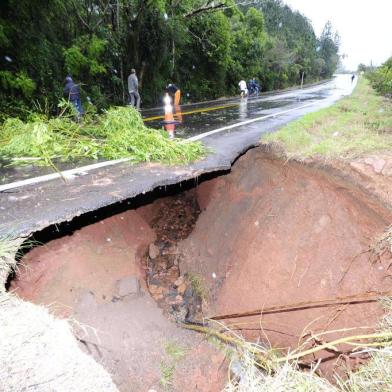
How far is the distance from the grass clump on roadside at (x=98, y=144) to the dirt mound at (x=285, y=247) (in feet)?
4.29

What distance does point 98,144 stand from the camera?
590 centimetres

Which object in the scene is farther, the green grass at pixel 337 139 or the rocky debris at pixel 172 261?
the rocky debris at pixel 172 261

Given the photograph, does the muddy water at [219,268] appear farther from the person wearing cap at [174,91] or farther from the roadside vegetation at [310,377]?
the person wearing cap at [174,91]

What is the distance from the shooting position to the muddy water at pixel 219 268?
3.99 metres

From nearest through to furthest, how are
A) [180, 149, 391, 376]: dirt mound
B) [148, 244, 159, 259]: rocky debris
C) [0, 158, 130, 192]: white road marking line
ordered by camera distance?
[180, 149, 391, 376]: dirt mound → [0, 158, 130, 192]: white road marking line → [148, 244, 159, 259]: rocky debris

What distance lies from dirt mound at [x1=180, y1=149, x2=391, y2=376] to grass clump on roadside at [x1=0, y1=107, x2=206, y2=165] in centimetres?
131

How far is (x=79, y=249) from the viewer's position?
178 inches

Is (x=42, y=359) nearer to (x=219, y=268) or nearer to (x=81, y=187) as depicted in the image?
(x=81, y=187)

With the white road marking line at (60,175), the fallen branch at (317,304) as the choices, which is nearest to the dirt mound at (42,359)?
the white road marking line at (60,175)

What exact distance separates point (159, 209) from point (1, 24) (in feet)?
24.7

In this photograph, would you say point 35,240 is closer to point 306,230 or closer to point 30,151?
point 30,151

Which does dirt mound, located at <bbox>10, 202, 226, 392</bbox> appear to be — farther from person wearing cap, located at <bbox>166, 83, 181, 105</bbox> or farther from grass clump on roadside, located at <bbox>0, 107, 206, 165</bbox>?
person wearing cap, located at <bbox>166, 83, 181, 105</bbox>

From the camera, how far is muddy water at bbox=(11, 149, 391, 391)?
399 centimetres

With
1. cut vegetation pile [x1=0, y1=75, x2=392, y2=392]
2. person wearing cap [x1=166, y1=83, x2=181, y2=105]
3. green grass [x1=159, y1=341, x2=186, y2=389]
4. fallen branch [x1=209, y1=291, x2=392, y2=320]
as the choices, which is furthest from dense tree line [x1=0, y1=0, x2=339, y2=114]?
fallen branch [x1=209, y1=291, x2=392, y2=320]
